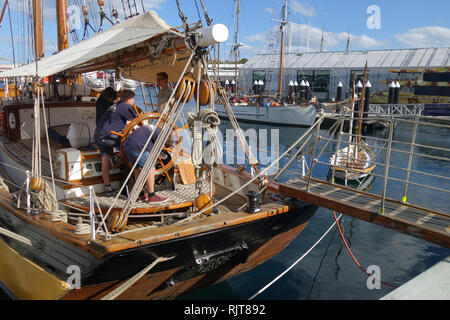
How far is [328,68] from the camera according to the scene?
41.2 metres

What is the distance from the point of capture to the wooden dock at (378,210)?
4301 millimetres

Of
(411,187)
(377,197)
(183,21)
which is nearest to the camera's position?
(183,21)

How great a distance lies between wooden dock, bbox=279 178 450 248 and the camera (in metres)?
4.30

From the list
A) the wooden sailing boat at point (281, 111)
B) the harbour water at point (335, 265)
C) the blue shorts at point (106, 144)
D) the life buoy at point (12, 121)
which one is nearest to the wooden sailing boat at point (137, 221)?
the blue shorts at point (106, 144)

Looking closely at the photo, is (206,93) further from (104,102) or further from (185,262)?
(104,102)

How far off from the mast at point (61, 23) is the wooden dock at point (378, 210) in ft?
23.3

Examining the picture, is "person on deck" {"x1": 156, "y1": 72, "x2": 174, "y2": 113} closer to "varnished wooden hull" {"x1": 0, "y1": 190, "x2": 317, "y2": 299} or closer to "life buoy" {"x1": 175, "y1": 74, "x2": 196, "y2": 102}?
"life buoy" {"x1": 175, "y1": 74, "x2": 196, "y2": 102}

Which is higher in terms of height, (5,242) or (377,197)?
(377,197)

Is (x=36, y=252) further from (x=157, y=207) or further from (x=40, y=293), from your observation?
(x=157, y=207)

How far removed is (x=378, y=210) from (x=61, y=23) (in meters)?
8.73

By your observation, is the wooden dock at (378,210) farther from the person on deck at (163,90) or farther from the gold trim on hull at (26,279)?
the gold trim on hull at (26,279)
